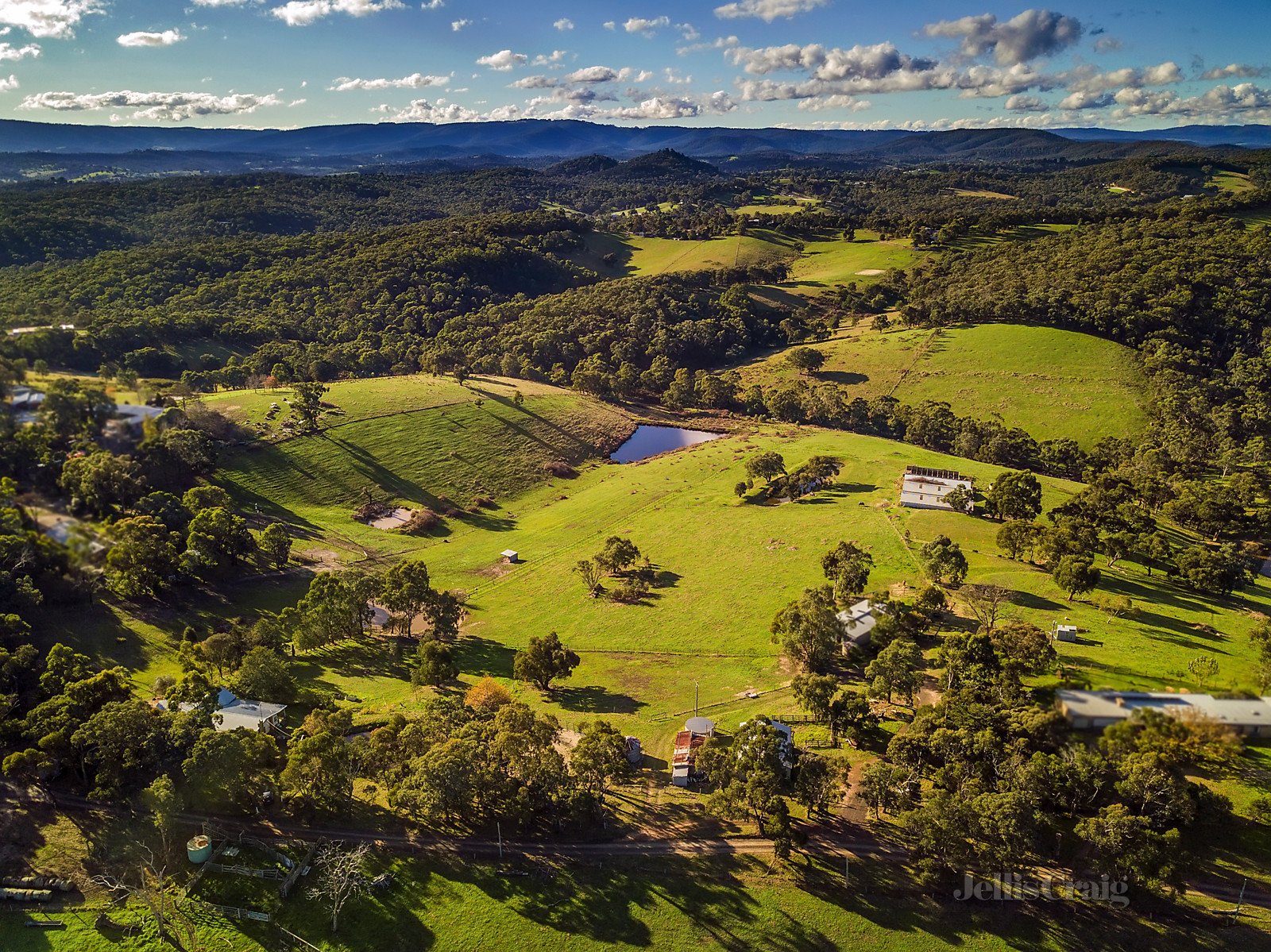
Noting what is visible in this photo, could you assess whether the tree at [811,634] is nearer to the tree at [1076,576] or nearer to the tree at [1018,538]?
the tree at [1076,576]

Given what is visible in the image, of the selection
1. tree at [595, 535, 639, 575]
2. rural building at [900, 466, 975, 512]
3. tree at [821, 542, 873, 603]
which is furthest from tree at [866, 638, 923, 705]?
rural building at [900, 466, 975, 512]

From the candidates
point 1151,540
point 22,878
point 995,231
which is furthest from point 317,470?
point 995,231

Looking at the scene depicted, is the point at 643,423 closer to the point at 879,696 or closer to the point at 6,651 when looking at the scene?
the point at 879,696

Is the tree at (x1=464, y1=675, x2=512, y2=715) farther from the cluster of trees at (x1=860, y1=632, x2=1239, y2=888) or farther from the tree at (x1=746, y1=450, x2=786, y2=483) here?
the tree at (x1=746, y1=450, x2=786, y2=483)

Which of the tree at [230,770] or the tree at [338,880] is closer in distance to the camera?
the tree at [338,880]

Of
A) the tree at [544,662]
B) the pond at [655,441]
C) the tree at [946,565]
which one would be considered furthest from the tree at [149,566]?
the pond at [655,441]

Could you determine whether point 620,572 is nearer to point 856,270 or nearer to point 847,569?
point 847,569
